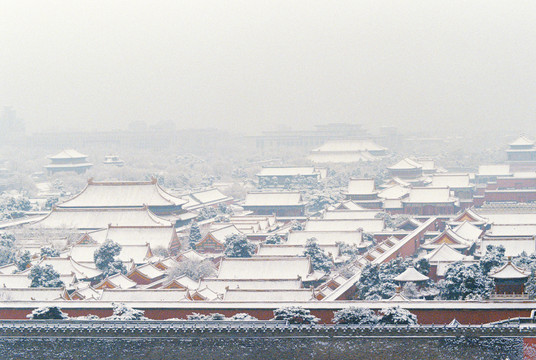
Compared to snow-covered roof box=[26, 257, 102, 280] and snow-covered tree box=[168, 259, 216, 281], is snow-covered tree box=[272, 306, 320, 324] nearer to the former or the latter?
snow-covered tree box=[168, 259, 216, 281]

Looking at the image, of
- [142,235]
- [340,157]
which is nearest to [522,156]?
[340,157]

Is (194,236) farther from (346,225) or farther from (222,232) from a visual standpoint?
(346,225)

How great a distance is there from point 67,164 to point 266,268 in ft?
129

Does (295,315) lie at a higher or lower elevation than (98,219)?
higher

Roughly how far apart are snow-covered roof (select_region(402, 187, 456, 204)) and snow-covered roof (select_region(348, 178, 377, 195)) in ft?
8.66

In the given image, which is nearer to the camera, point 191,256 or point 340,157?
point 191,256

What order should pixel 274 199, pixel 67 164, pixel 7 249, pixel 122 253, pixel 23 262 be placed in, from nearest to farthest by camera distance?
pixel 23 262, pixel 122 253, pixel 7 249, pixel 274 199, pixel 67 164

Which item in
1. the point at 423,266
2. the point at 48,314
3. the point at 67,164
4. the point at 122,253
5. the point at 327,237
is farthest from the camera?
the point at 67,164

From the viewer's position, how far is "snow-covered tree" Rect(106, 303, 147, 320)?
701 inches

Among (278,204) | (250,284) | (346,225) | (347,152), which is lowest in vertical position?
(347,152)

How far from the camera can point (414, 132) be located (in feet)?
356

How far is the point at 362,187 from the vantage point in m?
43.4

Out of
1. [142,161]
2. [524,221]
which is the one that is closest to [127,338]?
[524,221]

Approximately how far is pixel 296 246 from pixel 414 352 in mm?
12367
